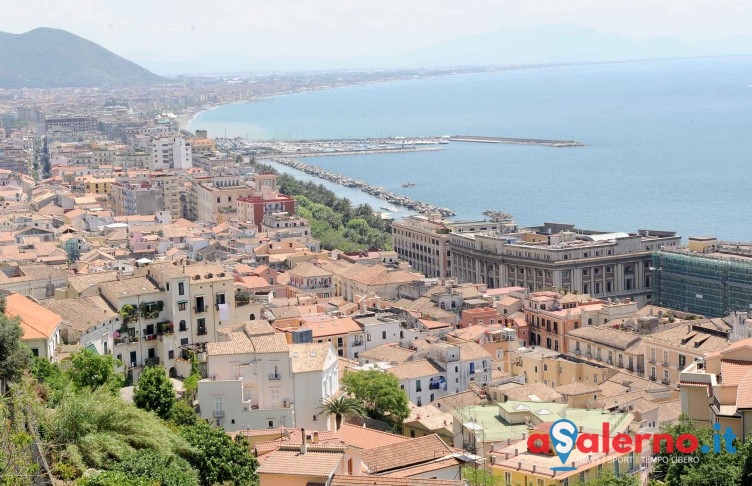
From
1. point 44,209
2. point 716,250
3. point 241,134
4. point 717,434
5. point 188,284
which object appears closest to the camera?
point 717,434

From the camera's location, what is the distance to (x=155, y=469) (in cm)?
977

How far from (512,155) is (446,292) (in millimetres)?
64958

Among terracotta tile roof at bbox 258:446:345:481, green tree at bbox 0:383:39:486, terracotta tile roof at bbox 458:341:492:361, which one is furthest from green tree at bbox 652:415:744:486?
terracotta tile roof at bbox 458:341:492:361

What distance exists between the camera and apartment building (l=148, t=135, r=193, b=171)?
2276 inches

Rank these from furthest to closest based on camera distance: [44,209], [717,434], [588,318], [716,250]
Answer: [44,209]
[716,250]
[588,318]
[717,434]

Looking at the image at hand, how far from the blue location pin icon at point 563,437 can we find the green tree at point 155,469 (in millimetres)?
3912

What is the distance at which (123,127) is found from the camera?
82.9 metres

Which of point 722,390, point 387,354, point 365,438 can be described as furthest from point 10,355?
point 387,354

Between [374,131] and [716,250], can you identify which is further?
[374,131]

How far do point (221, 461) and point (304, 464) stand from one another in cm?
150

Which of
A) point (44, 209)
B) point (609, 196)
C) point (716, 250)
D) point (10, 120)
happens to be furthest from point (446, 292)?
point (10, 120)

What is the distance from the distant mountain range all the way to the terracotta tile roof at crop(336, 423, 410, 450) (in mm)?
174217

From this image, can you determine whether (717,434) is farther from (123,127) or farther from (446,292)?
(123,127)

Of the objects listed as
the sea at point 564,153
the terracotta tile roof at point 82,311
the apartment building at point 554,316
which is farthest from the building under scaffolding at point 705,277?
the terracotta tile roof at point 82,311
